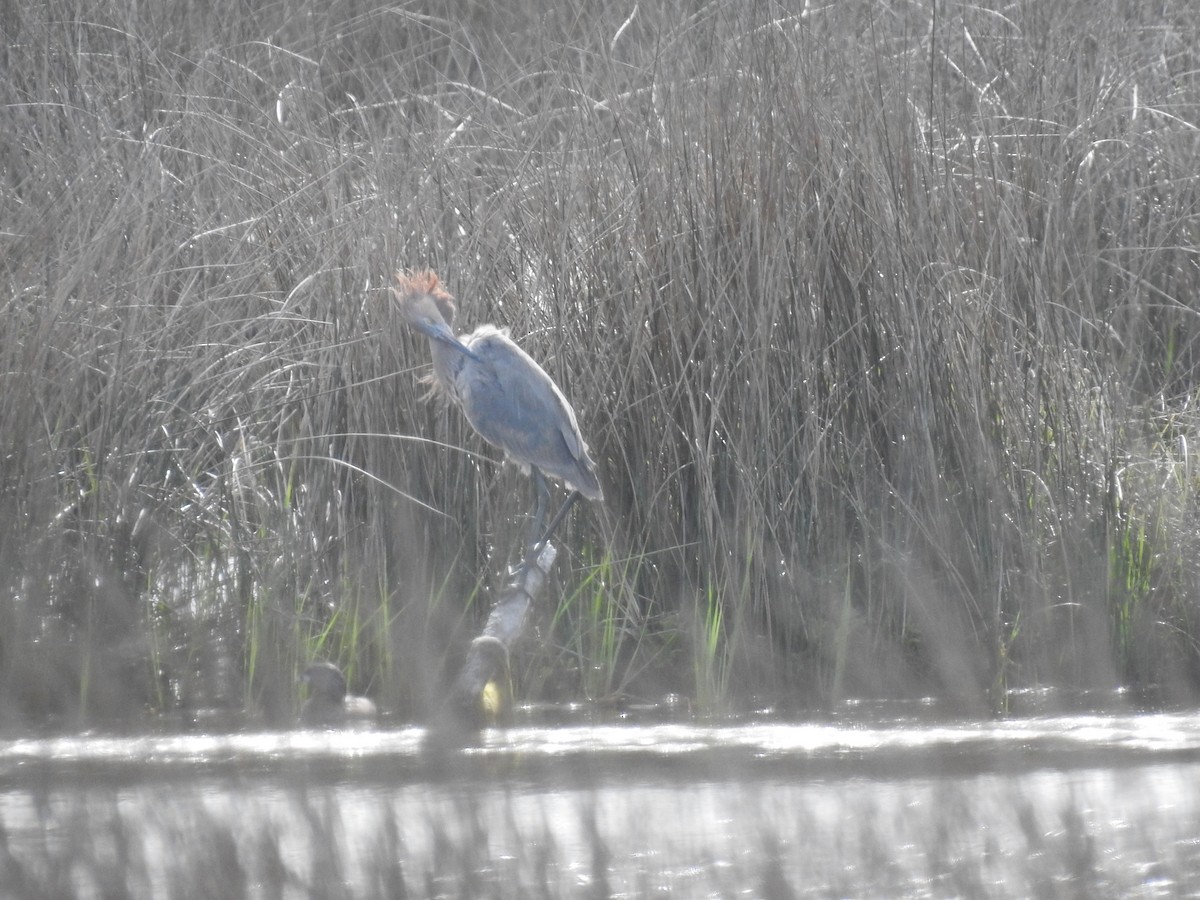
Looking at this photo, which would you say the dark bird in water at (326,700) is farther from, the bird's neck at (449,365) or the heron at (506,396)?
the bird's neck at (449,365)

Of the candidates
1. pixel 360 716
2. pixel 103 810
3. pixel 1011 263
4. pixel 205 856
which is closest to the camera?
pixel 205 856

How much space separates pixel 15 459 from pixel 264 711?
3.08 ft

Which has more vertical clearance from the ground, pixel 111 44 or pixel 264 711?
pixel 111 44

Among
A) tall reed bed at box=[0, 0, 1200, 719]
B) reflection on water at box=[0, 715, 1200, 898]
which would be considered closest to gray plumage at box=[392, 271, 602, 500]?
tall reed bed at box=[0, 0, 1200, 719]

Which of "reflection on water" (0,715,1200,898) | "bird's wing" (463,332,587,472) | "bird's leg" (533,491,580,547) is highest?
"bird's wing" (463,332,587,472)

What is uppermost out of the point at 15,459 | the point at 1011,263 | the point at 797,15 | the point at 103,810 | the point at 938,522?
the point at 797,15

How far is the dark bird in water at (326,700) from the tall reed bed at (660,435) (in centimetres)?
18

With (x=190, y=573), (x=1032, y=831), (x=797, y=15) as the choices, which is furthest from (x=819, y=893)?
(x=797, y=15)

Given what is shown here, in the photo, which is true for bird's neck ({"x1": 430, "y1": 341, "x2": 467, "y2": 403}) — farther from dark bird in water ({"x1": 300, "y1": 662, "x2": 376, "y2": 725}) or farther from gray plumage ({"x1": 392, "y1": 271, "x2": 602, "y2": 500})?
dark bird in water ({"x1": 300, "y1": 662, "x2": 376, "y2": 725})

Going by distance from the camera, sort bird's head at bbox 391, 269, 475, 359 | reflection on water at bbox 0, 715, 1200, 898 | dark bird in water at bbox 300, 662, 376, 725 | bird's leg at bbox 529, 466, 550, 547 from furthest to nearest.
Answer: bird's leg at bbox 529, 466, 550, 547
bird's head at bbox 391, 269, 475, 359
dark bird in water at bbox 300, 662, 376, 725
reflection on water at bbox 0, 715, 1200, 898

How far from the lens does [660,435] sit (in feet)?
14.1

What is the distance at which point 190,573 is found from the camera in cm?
415

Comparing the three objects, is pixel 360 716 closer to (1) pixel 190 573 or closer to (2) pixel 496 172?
(1) pixel 190 573

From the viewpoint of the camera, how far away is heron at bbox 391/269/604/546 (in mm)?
3889
